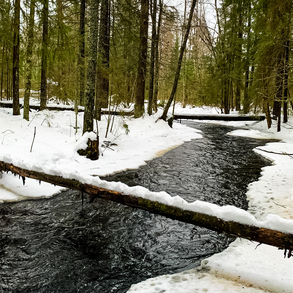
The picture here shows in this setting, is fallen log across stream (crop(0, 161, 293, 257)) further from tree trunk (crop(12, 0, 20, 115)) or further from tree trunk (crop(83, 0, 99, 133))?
tree trunk (crop(12, 0, 20, 115))

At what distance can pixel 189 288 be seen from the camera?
9.34ft

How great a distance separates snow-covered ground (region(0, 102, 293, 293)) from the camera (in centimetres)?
291

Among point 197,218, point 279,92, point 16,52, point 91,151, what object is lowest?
point 197,218

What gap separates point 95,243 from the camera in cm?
387

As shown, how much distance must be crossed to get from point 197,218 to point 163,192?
600mm

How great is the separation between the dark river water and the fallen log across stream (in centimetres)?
75

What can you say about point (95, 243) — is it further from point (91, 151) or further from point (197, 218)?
point (91, 151)

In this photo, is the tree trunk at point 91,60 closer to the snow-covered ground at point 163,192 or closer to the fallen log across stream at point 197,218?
the snow-covered ground at point 163,192

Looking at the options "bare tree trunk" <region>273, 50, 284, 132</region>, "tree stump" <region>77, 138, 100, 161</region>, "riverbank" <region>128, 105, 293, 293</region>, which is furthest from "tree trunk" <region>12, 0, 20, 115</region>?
"bare tree trunk" <region>273, 50, 284, 132</region>

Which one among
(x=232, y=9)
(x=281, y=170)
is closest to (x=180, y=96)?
(x=232, y=9)

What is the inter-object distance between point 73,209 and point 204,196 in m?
2.91

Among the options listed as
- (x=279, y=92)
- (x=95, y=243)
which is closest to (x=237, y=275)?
(x=95, y=243)

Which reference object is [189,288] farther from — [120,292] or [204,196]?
[204,196]

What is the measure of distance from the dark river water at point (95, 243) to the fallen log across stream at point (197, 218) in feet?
2.45
